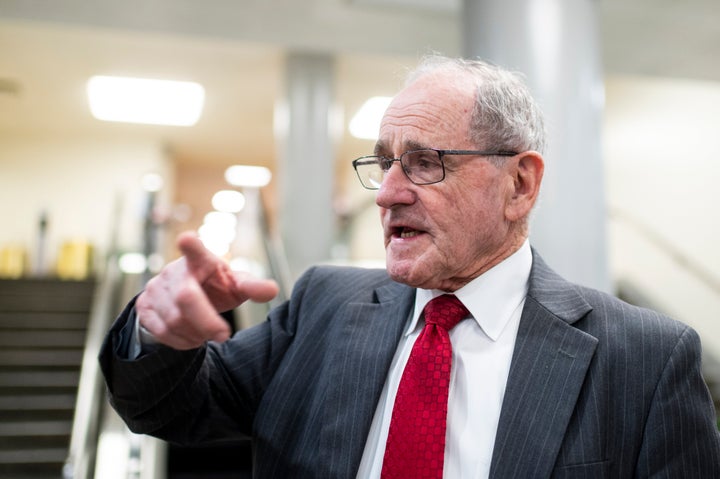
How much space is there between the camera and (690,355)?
1.51 metres

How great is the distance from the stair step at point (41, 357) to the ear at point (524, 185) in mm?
5949

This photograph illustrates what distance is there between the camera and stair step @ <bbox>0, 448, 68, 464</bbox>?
16.5 feet

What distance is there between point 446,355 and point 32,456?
4.75m

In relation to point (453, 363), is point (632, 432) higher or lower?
lower

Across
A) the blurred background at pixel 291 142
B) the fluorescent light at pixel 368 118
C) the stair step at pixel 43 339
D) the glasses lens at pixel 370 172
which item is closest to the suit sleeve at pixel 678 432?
the glasses lens at pixel 370 172

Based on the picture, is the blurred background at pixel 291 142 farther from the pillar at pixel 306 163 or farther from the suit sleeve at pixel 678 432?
the suit sleeve at pixel 678 432

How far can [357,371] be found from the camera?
161 cm

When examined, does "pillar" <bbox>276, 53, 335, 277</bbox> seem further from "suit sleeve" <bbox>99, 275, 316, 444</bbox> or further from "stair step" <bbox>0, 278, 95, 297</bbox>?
"suit sleeve" <bbox>99, 275, 316, 444</bbox>

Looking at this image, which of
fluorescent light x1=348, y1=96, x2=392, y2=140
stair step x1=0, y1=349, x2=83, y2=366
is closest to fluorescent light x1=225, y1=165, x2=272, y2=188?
fluorescent light x1=348, y1=96, x2=392, y2=140

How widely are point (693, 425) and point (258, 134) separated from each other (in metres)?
12.4

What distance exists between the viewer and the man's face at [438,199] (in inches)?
62.9

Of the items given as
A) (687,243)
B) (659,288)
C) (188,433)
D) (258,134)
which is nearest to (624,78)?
(687,243)

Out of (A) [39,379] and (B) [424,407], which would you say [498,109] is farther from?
(A) [39,379]

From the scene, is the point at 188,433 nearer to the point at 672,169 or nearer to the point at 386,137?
the point at 386,137
